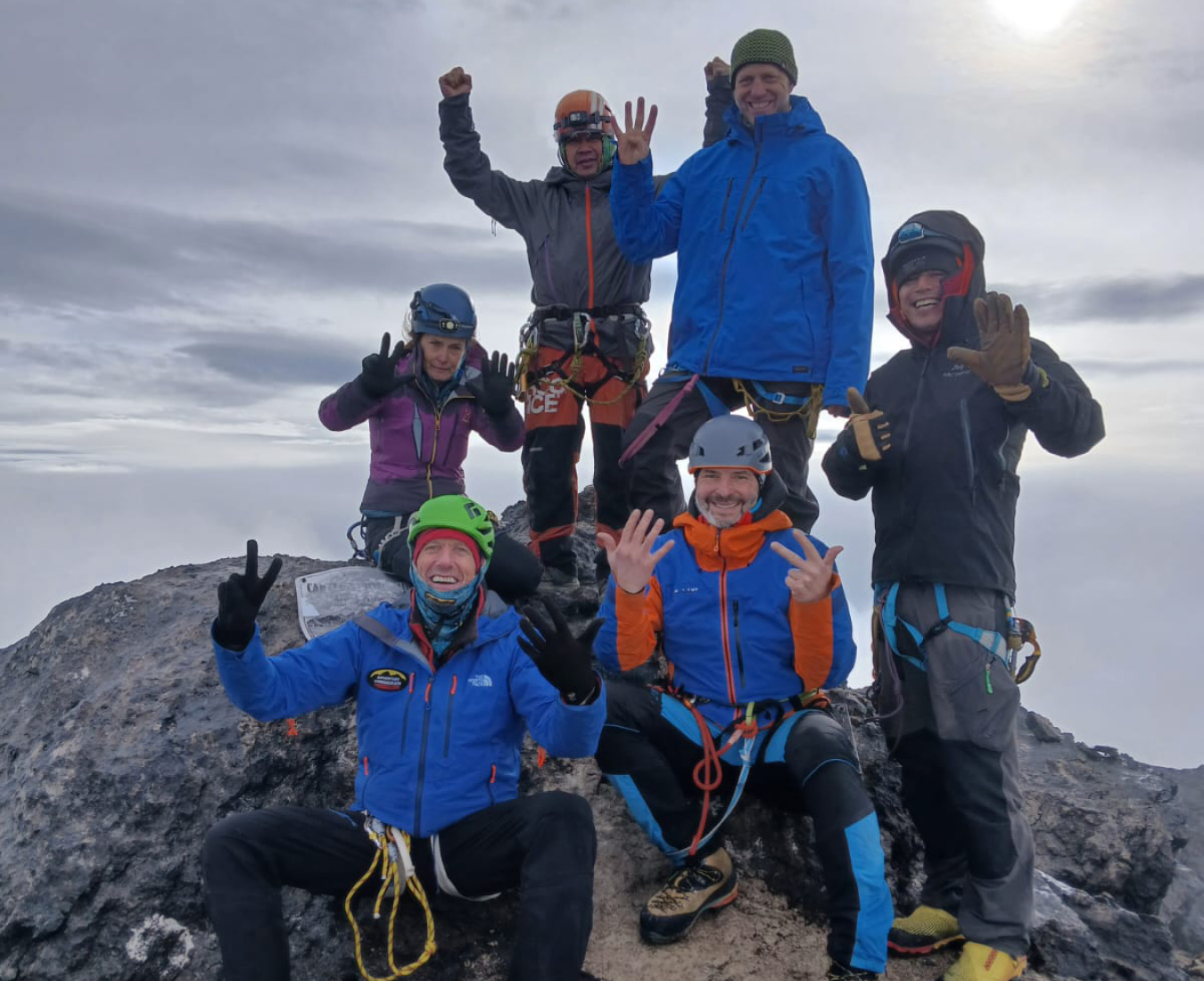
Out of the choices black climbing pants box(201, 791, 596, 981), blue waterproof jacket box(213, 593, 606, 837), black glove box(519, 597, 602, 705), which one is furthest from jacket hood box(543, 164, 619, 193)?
black climbing pants box(201, 791, 596, 981)

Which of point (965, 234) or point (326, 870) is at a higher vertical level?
point (965, 234)

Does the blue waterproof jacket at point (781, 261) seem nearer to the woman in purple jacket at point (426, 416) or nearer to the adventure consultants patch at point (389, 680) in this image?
the woman in purple jacket at point (426, 416)

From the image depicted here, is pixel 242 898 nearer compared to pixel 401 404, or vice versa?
pixel 242 898

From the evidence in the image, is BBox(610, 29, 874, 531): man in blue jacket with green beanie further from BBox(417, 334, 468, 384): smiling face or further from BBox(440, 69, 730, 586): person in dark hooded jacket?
BBox(417, 334, 468, 384): smiling face

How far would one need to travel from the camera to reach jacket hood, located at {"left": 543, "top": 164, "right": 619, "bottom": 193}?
830 centimetres

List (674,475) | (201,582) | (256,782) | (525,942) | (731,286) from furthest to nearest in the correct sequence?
(201,582) → (674,475) → (731,286) → (256,782) → (525,942)

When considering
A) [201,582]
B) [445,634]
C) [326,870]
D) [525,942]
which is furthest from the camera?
[201,582]

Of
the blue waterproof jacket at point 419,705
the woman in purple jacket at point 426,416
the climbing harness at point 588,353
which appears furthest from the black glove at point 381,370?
the blue waterproof jacket at point 419,705

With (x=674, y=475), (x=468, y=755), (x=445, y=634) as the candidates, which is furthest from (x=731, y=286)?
(x=468, y=755)

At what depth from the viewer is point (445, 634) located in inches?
208

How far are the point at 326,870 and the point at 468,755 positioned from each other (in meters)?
0.92

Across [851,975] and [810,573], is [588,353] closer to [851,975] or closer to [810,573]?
[810,573]

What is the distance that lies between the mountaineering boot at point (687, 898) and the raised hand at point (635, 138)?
497 cm

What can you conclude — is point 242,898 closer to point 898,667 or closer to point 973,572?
point 898,667
